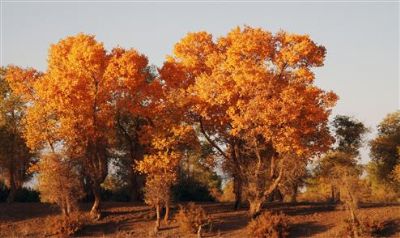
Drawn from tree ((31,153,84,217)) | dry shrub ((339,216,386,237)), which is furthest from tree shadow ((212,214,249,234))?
tree ((31,153,84,217))

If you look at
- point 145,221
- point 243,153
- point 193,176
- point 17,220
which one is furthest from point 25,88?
point 193,176

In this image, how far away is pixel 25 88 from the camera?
131 ft

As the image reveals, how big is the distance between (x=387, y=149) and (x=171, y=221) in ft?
80.3

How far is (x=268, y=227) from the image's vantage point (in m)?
33.9

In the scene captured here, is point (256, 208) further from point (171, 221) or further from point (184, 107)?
point (184, 107)

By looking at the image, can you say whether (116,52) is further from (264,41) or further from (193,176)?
(193,176)

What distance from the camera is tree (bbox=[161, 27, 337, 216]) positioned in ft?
117

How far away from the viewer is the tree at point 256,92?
35.7m

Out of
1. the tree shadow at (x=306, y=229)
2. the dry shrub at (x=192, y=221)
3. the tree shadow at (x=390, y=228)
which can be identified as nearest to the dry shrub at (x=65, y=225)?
the dry shrub at (x=192, y=221)

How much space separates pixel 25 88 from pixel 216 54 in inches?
552

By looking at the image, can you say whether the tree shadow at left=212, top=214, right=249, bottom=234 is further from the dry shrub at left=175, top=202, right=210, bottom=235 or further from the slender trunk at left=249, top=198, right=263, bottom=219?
the dry shrub at left=175, top=202, right=210, bottom=235

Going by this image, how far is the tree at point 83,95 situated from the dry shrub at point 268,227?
11214mm

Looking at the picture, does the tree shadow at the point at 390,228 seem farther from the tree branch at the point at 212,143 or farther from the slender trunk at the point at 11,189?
the slender trunk at the point at 11,189

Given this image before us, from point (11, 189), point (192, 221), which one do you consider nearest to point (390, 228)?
point (192, 221)
